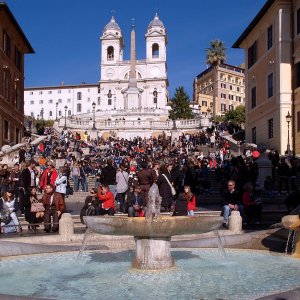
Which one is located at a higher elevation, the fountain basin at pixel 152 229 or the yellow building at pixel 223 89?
the yellow building at pixel 223 89

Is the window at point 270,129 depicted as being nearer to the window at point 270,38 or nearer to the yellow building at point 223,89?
the window at point 270,38

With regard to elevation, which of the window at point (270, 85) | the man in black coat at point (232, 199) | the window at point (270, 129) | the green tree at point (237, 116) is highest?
the green tree at point (237, 116)

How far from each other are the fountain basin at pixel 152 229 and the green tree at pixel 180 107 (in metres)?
75.6

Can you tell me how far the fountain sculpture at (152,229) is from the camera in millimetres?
9250

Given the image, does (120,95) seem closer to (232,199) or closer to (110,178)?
(110,178)

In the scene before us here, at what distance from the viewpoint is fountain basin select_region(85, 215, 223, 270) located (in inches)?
364

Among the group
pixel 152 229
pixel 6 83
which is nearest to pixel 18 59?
pixel 6 83

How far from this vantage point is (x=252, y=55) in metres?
39.7

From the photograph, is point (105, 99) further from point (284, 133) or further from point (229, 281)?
point (229, 281)

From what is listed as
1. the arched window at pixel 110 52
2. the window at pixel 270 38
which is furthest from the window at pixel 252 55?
the arched window at pixel 110 52

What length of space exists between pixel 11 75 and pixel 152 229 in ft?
113

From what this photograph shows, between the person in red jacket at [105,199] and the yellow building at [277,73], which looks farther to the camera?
the yellow building at [277,73]

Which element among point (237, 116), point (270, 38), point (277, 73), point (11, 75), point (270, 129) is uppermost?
point (237, 116)

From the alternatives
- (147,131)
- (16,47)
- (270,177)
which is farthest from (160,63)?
(270,177)
